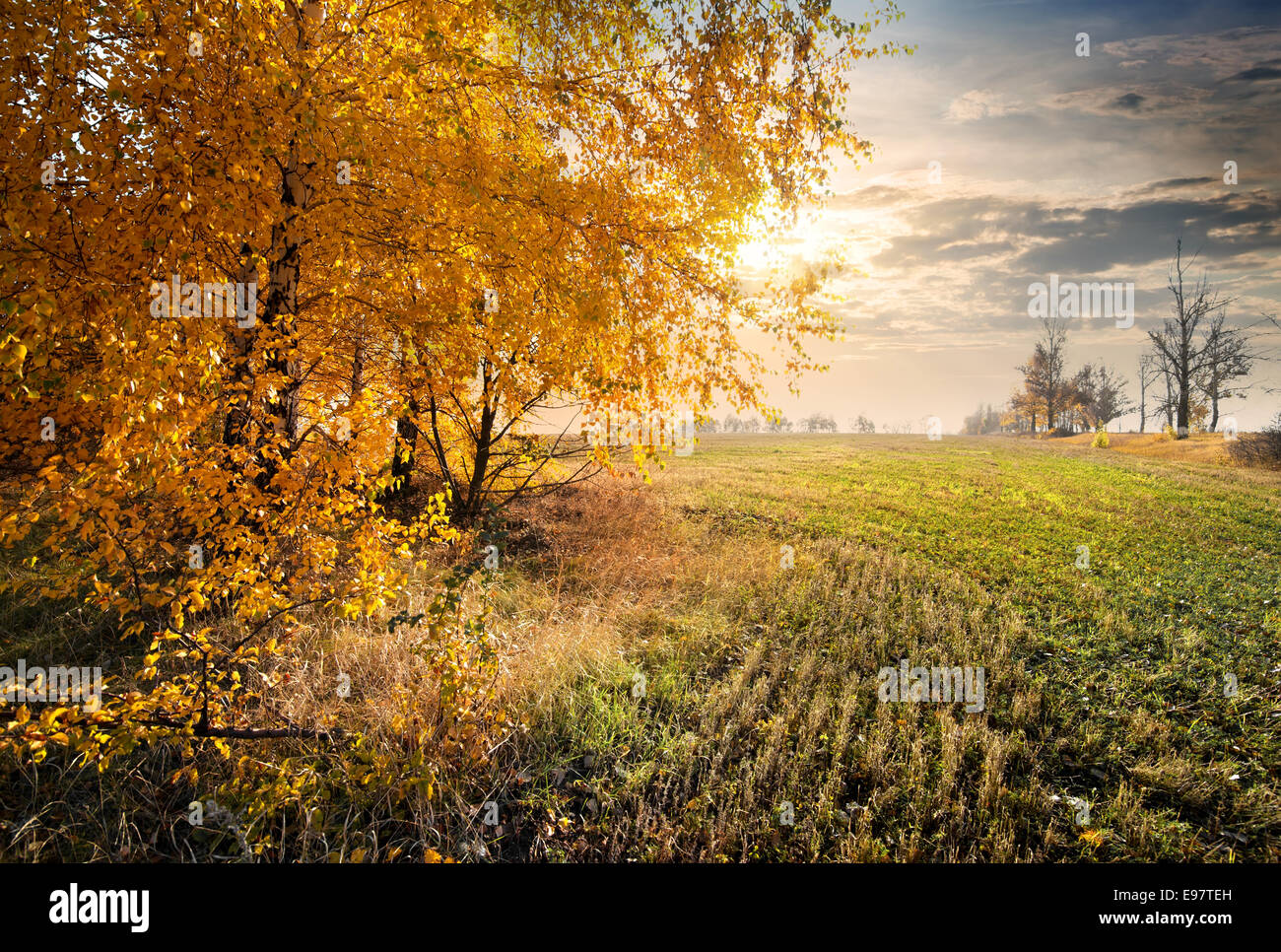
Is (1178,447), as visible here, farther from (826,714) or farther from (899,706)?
(826,714)

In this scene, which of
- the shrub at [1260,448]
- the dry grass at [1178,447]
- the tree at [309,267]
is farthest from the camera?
the dry grass at [1178,447]

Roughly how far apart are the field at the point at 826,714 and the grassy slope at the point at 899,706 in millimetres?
27

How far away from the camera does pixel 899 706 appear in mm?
5438

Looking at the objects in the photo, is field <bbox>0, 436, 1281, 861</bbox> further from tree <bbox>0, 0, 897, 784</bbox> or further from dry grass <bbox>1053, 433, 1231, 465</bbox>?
dry grass <bbox>1053, 433, 1231, 465</bbox>

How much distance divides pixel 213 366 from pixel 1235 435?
3732 cm

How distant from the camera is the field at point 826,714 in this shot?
3.70m

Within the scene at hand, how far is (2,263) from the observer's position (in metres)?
3.13

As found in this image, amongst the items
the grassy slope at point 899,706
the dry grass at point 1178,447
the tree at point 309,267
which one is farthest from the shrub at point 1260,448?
the tree at point 309,267

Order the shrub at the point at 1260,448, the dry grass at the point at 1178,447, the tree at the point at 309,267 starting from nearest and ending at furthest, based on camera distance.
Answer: the tree at the point at 309,267 → the shrub at the point at 1260,448 → the dry grass at the point at 1178,447

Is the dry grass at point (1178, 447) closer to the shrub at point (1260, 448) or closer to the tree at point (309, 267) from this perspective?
the shrub at point (1260, 448)

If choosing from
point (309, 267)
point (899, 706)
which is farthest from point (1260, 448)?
point (309, 267)

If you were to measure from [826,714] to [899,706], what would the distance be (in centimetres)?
83
